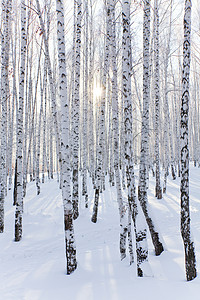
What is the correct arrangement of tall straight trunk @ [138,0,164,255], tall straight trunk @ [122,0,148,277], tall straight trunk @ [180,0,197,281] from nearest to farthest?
tall straight trunk @ [180,0,197,281]
tall straight trunk @ [122,0,148,277]
tall straight trunk @ [138,0,164,255]

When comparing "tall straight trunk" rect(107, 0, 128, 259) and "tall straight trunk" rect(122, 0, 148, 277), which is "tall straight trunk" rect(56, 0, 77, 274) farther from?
"tall straight trunk" rect(122, 0, 148, 277)

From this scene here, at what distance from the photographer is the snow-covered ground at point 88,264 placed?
3.73m

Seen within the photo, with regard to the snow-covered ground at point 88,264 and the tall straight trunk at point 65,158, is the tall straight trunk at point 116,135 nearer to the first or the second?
the snow-covered ground at point 88,264

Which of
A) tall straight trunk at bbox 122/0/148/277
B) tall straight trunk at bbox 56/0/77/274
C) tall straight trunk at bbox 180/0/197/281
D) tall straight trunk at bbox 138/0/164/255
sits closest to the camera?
tall straight trunk at bbox 180/0/197/281

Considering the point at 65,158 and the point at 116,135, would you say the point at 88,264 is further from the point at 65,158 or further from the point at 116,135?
the point at 116,135

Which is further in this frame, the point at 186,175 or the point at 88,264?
the point at 88,264

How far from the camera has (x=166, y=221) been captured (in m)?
8.75

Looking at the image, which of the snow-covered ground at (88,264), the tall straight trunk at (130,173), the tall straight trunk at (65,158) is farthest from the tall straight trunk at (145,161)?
the tall straight trunk at (65,158)

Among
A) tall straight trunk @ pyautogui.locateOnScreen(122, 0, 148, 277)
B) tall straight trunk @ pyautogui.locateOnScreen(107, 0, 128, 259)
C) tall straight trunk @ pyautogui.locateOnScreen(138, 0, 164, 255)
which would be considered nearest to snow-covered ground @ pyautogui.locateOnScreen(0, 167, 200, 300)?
tall straight trunk @ pyautogui.locateOnScreen(138, 0, 164, 255)

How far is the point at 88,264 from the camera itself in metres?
5.25

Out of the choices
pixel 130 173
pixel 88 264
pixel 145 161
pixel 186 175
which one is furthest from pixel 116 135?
pixel 88 264

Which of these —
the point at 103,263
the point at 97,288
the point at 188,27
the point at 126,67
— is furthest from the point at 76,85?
the point at 97,288

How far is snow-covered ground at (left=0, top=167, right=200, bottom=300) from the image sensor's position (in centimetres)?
373

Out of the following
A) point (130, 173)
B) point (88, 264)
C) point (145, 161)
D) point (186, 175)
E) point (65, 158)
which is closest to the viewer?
point (186, 175)
